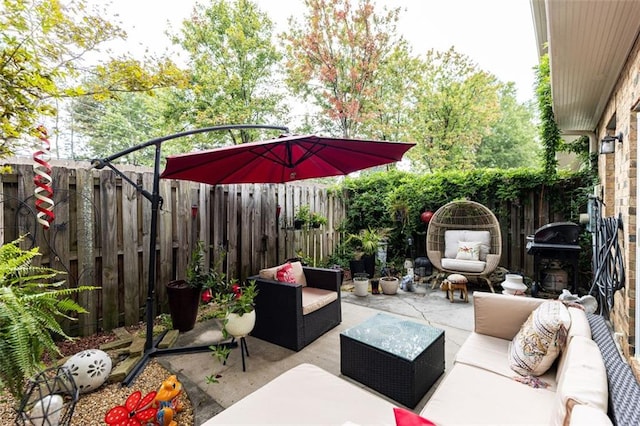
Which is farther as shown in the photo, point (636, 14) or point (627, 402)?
point (636, 14)

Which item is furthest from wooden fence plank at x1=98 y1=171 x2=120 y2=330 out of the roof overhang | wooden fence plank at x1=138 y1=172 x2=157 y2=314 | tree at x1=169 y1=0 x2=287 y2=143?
tree at x1=169 y1=0 x2=287 y2=143

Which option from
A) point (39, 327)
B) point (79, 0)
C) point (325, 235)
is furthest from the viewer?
point (325, 235)

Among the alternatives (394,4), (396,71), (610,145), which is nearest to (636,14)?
(610,145)

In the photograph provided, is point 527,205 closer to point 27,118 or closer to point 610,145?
point 610,145

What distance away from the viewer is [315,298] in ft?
10.0

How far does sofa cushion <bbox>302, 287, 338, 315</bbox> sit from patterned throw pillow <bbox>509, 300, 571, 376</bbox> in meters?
1.69

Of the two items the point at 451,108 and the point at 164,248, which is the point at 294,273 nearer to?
the point at 164,248

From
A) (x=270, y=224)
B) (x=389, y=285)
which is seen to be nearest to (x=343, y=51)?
(x=270, y=224)

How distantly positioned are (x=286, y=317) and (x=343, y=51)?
361 inches

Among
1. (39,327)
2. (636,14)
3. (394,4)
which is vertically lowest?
(39,327)

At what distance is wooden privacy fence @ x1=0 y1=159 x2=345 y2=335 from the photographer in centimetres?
274

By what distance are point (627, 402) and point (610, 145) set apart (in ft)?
10.5

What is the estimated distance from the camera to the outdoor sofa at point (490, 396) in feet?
3.18

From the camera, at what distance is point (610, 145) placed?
303 centimetres
